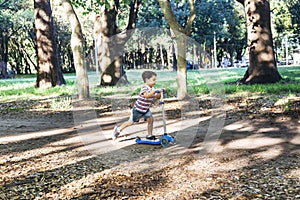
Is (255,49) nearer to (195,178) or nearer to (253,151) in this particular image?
(253,151)

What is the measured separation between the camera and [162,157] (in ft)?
18.3

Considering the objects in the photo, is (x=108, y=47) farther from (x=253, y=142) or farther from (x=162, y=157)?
(x=162, y=157)

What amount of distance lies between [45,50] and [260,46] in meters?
9.77

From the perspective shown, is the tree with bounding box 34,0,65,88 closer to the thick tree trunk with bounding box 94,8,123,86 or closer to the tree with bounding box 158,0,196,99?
the thick tree trunk with bounding box 94,8,123,86

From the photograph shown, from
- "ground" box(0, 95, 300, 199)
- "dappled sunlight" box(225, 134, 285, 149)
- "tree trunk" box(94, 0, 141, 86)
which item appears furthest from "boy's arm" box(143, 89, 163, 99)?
"tree trunk" box(94, 0, 141, 86)

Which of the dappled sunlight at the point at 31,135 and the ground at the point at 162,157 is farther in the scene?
the dappled sunlight at the point at 31,135

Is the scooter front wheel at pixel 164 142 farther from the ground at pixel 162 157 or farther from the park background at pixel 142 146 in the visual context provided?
the park background at pixel 142 146

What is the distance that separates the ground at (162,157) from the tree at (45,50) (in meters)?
7.81

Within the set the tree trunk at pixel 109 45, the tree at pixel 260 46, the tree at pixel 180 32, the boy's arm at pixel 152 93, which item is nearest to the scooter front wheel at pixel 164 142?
the boy's arm at pixel 152 93

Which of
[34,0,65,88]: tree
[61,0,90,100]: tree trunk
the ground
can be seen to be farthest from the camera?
[34,0,65,88]: tree

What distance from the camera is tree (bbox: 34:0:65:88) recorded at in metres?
17.3

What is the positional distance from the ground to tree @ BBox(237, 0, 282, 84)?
13.8ft

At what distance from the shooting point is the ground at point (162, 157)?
4219 millimetres

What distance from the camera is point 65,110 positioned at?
10.6 metres
